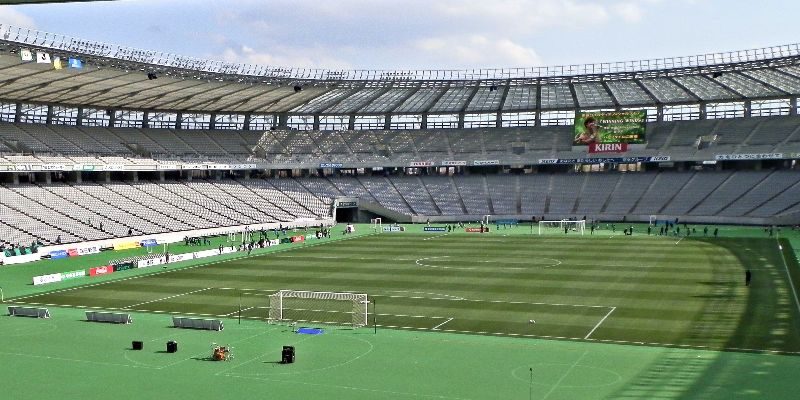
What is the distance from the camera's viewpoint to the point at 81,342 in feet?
89.9

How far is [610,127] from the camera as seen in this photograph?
88.6 metres

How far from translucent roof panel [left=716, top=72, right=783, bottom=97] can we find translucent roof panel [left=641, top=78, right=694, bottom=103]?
5.59 meters

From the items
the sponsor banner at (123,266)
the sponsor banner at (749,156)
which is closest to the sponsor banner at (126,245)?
the sponsor banner at (123,266)

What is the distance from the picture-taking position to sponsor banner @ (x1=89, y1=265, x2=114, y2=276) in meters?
46.2

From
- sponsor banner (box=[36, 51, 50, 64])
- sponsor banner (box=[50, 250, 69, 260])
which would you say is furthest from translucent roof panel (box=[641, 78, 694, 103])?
sponsor banner (box=[50, 250, 69, 260])

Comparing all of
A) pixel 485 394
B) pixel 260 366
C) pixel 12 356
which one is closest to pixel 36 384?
pixel 12 356

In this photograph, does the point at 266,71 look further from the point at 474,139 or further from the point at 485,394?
the point at 485,394

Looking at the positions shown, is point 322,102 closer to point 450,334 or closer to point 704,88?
point 704,88

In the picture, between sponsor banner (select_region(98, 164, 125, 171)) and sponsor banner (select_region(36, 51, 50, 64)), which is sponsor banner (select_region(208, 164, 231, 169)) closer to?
sponsor banner (select_region(98, 164, 125, 171))

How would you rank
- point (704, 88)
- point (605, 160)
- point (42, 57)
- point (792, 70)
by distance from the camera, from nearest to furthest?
1. point (42, 57)
2. point (792, 70)
3. point (704, 88)
4. point (605, 160)

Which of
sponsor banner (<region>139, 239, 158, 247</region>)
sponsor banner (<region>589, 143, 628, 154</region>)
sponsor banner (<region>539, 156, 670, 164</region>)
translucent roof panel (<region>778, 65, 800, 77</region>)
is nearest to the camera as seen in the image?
sponsor banner (<region>139, 239, 158, 247</region>)

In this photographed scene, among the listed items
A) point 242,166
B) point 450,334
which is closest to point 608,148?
point 242,166

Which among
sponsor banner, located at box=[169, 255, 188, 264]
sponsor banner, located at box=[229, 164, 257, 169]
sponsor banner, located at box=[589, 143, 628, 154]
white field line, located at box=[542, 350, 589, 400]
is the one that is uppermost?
sponsor banner, located at box=[589, 143, 628, 154]

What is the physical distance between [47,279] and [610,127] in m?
66.9
